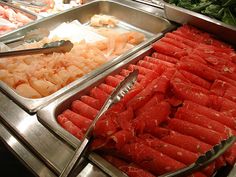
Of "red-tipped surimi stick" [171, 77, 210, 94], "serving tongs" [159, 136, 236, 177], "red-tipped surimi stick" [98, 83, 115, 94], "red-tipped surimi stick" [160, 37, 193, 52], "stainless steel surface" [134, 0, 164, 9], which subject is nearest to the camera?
"serving tongs" [159, 136, 236, 177]

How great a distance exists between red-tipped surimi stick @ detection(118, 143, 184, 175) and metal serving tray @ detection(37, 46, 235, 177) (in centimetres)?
10

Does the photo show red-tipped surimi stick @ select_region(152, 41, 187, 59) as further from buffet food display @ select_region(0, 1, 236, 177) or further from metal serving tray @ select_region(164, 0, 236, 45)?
metal serving tray @ select_region(164, 0, 236, 45)

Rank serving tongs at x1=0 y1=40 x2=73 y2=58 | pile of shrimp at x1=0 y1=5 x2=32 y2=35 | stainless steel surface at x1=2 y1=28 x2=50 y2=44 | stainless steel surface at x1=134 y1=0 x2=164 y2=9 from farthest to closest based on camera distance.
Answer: stainless steel surface at x1=134 y1=0 x2=164 y2=9 < pile of shrimp at x1=0 y1=5 x2=32 y2=35 < stainless steel surface at x1=2 y1=28 x2=50 y2=44 < serving tongs at x1=0 y1=40 x2=73 y2=58

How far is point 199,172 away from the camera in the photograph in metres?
1.25

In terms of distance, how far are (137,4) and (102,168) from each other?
208cm

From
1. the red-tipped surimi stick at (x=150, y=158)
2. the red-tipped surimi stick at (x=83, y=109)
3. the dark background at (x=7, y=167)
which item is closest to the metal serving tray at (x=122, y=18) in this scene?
the red-tipped surimi stick at (x=83, y=109)

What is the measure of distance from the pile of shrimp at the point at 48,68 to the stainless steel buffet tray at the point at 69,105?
0.16 meters

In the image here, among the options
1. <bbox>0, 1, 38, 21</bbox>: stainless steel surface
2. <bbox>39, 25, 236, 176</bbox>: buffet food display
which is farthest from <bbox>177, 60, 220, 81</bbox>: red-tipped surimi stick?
<bbox>0, 1, 38, 21</bbox>: stainless steel surface

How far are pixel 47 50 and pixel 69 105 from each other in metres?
0.60

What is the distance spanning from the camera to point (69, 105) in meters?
1.76

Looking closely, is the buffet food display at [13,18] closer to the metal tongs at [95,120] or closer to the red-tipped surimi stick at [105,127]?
the metal tongs at [95,120]

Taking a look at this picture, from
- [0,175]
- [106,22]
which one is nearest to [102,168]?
[0,175]

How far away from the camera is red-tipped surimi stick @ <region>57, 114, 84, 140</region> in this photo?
1494 mm

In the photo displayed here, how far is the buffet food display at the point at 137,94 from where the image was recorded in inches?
53.2
